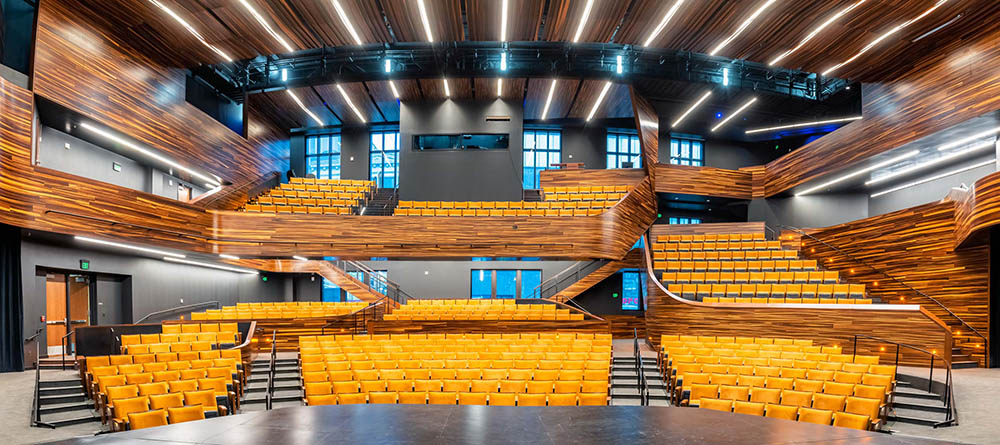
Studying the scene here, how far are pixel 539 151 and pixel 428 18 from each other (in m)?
8.23

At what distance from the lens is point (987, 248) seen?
31.6 feet

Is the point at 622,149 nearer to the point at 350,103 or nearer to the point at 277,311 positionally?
the point at 350,103

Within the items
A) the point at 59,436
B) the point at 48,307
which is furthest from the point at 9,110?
the point at 59,436

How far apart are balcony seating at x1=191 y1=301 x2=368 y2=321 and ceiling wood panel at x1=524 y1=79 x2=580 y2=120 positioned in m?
7.28

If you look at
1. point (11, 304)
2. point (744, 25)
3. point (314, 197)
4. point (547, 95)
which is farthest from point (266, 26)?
point (744, 25)

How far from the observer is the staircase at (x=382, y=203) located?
581 inches

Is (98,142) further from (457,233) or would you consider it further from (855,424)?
(855,424)

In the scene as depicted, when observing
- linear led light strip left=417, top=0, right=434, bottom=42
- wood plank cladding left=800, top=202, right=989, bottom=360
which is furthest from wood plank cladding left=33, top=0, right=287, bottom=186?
wood plank cladding left=800, top=202, right=989, bottom=360

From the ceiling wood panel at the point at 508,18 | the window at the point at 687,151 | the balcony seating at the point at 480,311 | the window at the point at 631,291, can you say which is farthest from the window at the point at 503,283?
the ceiling wood panel at the point at 508,18

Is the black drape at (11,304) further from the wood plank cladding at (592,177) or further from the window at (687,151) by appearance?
the window at (687,151)

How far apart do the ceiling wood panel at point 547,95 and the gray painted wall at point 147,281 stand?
9587 mm

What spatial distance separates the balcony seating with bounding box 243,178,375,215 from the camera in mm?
14281

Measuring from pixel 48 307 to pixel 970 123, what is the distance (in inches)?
664

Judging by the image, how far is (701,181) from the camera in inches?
637
